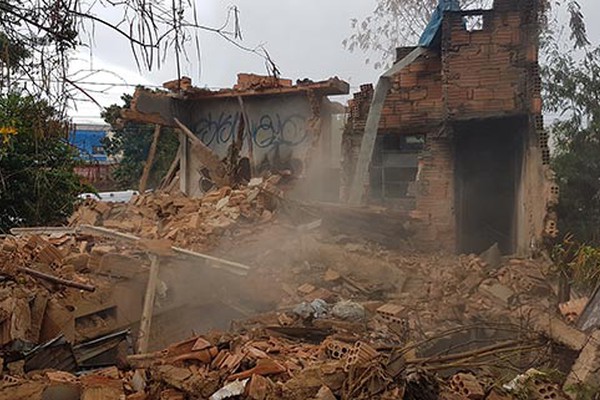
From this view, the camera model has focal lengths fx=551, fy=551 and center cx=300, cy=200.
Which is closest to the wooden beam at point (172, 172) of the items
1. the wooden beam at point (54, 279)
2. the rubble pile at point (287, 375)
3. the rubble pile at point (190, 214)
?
the rubble pile at point (190, 214)

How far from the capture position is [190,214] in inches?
388

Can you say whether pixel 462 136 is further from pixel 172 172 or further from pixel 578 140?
pixel 172 172

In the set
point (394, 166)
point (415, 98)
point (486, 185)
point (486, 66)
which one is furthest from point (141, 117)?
point (486, 185)

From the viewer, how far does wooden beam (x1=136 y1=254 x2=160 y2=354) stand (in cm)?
633

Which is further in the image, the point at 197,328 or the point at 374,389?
the point at 197,328

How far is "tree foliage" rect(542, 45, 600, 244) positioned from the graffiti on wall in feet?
20.6

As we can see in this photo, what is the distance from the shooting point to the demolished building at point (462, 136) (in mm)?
9281

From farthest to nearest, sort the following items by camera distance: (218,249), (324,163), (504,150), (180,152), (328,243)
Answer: (180,152), (324,163), (504,150), (328,243), (218,249)

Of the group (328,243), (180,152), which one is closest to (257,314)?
(328,243)

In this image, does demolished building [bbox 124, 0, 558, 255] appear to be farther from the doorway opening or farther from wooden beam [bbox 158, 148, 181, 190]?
wooden beam [bbox 158, 148, 181, 190]

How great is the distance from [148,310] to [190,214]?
11.3 ft

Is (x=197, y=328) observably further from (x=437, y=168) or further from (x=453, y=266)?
(x=437, y=168)

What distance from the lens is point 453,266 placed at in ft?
28.7

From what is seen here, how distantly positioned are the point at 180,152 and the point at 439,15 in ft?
26.5
